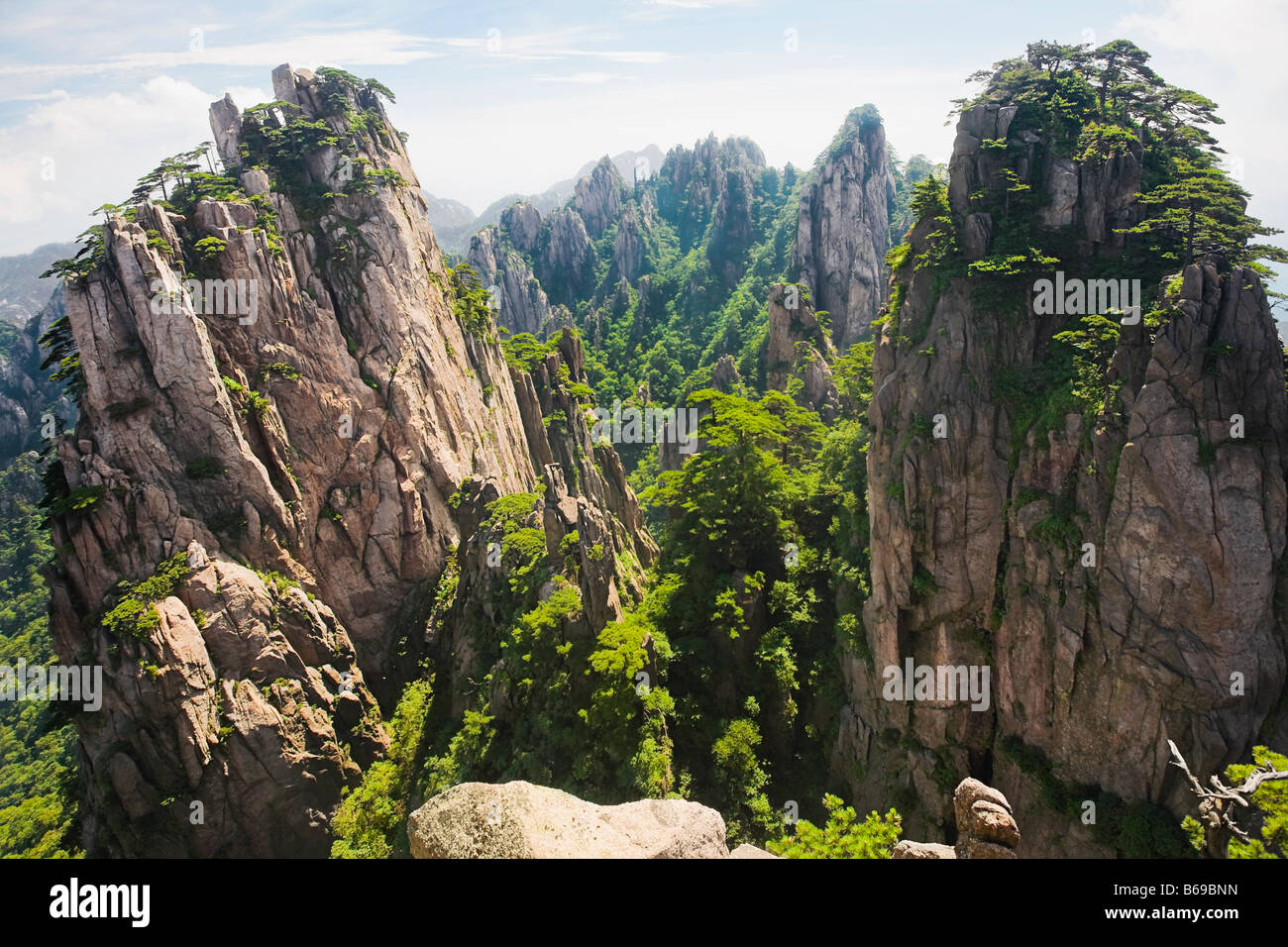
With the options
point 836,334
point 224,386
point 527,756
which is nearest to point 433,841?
→ point 527,756

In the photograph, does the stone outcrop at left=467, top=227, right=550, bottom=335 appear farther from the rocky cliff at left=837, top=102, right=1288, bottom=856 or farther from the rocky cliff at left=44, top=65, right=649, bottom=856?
the rocky cliff at left=837, top=102, right=1288, bottom=856

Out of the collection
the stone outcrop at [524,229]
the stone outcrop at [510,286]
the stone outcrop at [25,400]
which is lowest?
the stone outcrop at [25,400]

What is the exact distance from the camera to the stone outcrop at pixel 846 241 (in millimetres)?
66938

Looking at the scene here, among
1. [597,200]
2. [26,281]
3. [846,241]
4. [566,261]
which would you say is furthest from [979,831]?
[26,281]

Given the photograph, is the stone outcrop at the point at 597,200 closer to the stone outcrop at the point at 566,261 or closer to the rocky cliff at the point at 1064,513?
the stone outcrop at the point at 566,261

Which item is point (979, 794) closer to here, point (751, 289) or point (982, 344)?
point (982, 344)

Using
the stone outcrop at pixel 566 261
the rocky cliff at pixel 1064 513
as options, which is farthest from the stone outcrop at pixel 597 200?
the rocky cliff at pixel 1064 513

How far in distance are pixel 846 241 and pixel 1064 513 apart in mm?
58084

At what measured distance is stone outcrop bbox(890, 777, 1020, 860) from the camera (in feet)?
27.5

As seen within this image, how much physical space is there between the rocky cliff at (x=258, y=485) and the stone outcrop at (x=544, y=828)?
13.2m

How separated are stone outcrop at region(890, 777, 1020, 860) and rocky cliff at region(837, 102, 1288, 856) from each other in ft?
34.3

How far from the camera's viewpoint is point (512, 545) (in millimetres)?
25672

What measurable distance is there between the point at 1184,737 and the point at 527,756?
17.9m

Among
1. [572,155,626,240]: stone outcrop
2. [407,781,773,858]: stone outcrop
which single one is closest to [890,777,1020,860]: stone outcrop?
[407,781,773,858]: stone outcrop
